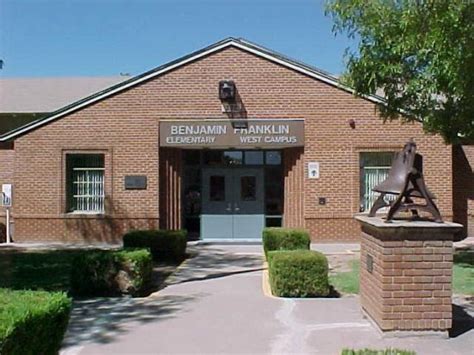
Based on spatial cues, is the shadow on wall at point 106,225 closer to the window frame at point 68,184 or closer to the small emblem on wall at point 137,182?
the window frame at point 68,184

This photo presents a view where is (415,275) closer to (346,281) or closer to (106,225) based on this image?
(346,281)

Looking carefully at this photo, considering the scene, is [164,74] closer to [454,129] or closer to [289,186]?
[289,186]

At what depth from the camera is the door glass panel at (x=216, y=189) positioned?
22688 mm

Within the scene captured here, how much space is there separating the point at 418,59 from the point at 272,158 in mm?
10365

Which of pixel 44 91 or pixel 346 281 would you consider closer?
pixel 346 281

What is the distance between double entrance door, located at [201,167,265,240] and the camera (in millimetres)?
22438

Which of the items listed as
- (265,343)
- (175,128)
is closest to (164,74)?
(175,128)

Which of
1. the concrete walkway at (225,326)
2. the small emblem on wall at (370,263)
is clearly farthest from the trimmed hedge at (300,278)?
the small emblem on wall at (370,263)

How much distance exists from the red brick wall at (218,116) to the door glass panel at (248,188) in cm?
128

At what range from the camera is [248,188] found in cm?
2269

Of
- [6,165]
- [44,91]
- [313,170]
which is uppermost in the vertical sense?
[44,91]

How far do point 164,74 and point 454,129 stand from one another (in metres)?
10.4

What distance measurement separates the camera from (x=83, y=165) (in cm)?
2208

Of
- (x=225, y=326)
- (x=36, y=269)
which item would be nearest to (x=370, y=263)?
(x=225, y=326)
